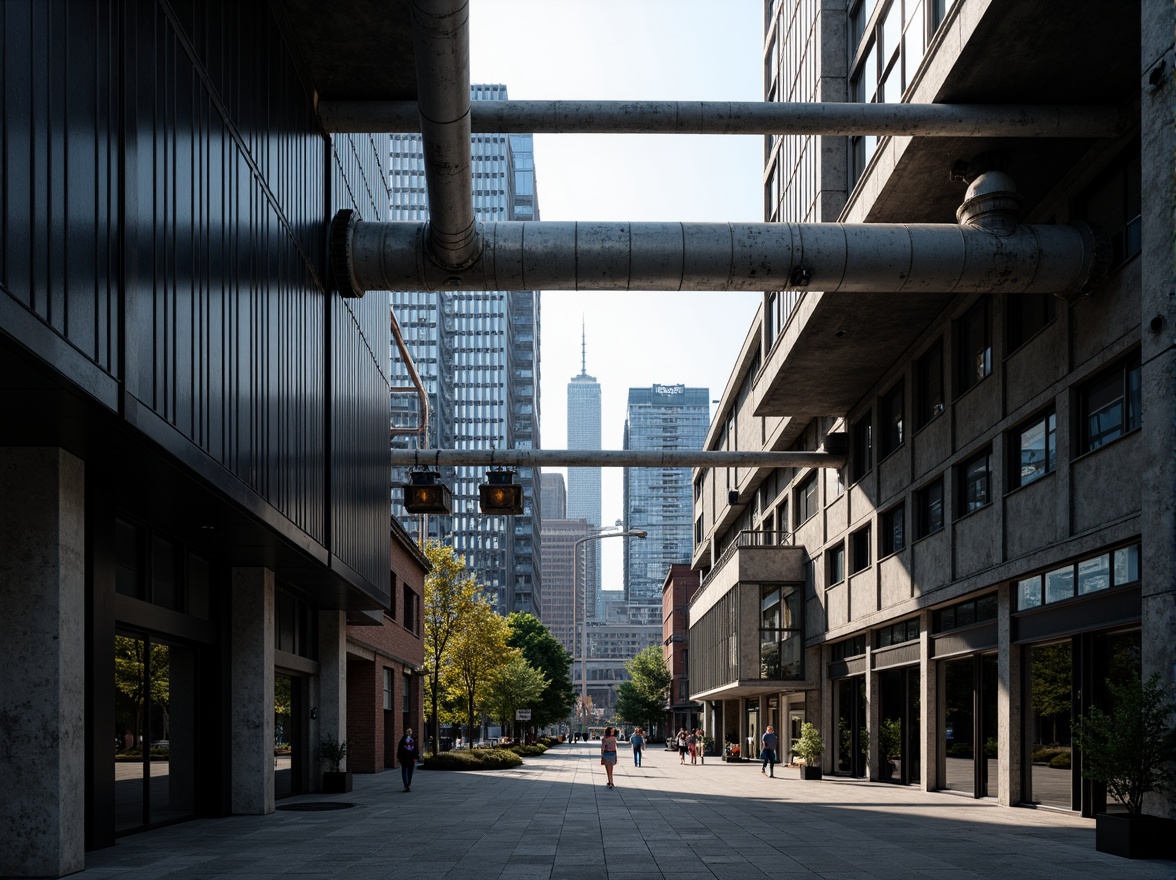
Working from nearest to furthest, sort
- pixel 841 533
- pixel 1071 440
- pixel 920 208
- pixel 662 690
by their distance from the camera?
pixel 1071 440 < pixel 920 208 < pixel 841 533 < pixel 662 690

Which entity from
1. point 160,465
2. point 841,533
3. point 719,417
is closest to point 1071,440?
point 160,465

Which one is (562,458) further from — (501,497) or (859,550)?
(859,550)

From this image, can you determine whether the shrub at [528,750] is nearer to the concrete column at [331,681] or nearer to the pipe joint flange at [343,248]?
the concrete column at [331,681]

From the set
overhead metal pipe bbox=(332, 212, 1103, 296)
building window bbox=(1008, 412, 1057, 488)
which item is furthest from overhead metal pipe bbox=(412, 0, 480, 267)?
building window bbox=(1008, 412, 1057, 488)

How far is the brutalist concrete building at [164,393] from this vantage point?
34.8ft

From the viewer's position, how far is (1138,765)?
1566 cm

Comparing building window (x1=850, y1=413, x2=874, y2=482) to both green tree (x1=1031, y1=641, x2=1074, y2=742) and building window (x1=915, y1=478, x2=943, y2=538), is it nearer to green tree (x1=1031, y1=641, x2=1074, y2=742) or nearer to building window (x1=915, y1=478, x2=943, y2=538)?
building window (x1=915, y1=478, x2=943, y2=538)

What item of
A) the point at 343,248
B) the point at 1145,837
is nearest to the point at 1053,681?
the point at 1145,837

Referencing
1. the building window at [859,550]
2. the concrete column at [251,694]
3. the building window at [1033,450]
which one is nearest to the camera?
the building window at [1033,450]

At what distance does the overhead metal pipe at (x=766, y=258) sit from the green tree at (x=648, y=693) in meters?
109

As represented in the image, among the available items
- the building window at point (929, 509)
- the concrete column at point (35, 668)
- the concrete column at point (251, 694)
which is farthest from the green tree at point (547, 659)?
the concrete column at point (35, 668)

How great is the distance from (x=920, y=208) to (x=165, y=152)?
1497 centimetres

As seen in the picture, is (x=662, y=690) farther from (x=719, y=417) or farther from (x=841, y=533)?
(x=841, y=533)

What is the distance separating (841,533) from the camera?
131ft
